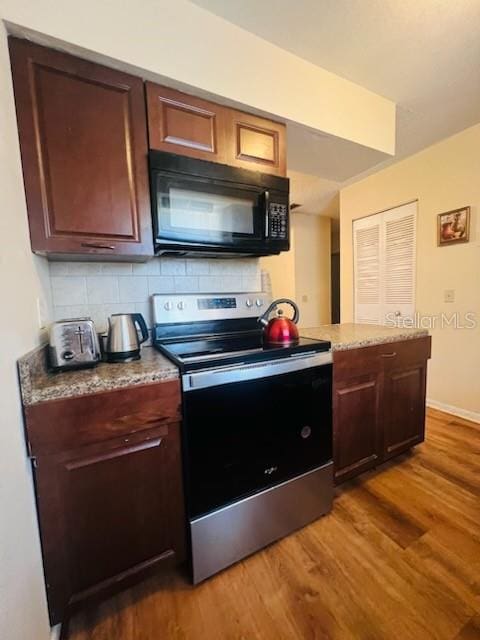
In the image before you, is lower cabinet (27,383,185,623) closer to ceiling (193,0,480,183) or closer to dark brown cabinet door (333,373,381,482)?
dark brown cabinet door (333,373,381,482)

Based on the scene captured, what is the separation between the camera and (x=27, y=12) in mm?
984

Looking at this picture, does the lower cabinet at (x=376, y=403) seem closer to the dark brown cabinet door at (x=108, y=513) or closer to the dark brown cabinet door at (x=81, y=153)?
the dark brown cabinet door at (x=108, y=513)

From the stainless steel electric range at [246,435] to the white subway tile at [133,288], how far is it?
4.6 inches

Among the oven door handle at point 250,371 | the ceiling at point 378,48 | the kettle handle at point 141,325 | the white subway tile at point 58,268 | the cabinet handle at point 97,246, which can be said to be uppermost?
the ceiling at point 378,48

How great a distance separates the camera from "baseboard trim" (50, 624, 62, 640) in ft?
3.13

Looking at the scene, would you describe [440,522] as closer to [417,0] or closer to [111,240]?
[111,240]

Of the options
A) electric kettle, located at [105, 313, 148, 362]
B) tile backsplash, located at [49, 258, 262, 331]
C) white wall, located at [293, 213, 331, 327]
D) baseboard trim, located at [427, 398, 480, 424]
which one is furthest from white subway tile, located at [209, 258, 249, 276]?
white wall, located at [293, 213, 331, 327]

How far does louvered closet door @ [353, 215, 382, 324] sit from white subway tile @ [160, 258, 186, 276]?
247cm

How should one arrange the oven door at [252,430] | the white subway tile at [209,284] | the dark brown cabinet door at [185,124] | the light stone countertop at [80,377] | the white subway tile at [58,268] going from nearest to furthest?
the light stone countertop at [80,377], the oven door at [252,430], the dark brown cabinet door at [185,124], the white subway tile at [58,268], the white subway tile at [209,284]

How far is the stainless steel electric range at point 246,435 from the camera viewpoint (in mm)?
1111

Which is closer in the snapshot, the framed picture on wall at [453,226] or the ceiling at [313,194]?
the framed picture on wall at [453,226]

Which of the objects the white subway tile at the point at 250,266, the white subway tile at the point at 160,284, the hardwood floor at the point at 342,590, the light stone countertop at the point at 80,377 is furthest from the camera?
the white subway tile at the point at 250,266

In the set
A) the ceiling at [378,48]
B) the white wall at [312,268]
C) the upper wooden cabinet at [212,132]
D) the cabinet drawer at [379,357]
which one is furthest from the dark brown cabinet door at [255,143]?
the white wall at [312,268]

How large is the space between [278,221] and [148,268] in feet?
2.56
